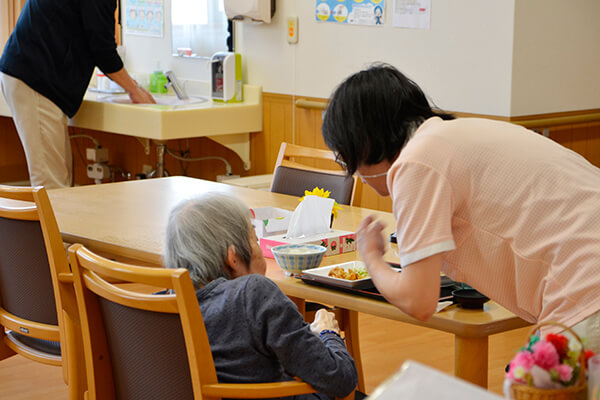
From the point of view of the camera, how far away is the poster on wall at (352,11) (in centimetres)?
420

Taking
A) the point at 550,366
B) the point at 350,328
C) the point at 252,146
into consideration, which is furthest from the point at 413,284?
the point at 252,146

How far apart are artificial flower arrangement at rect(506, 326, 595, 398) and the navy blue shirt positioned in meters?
3.83

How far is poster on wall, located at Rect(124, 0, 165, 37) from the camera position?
5383mm

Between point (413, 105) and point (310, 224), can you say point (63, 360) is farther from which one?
point (413, 105)

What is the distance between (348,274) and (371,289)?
0.08 m

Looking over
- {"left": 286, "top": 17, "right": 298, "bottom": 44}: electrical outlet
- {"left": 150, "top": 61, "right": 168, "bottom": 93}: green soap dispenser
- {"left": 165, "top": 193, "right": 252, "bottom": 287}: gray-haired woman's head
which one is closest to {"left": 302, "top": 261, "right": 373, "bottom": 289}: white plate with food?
{"left": 165, "top": 193, "right": 252, "bottom": 287}: gray-haired woman's head

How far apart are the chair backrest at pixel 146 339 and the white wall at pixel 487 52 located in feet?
8.17

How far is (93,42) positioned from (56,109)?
0.44m

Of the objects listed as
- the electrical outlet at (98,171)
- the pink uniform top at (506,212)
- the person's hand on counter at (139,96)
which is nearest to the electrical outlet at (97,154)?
the electrical outlet at (98,171)

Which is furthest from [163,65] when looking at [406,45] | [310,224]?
[310,224]

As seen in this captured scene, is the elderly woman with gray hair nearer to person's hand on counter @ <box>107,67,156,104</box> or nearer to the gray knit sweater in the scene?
the gray knit sweater

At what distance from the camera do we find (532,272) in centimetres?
145

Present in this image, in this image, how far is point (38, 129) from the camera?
454 centimetres

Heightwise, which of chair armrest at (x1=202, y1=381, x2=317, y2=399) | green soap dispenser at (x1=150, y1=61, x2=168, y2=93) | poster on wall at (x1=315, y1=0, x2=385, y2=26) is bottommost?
chair armrest at (x1=202, y1=381, x2=317, y2=399)
